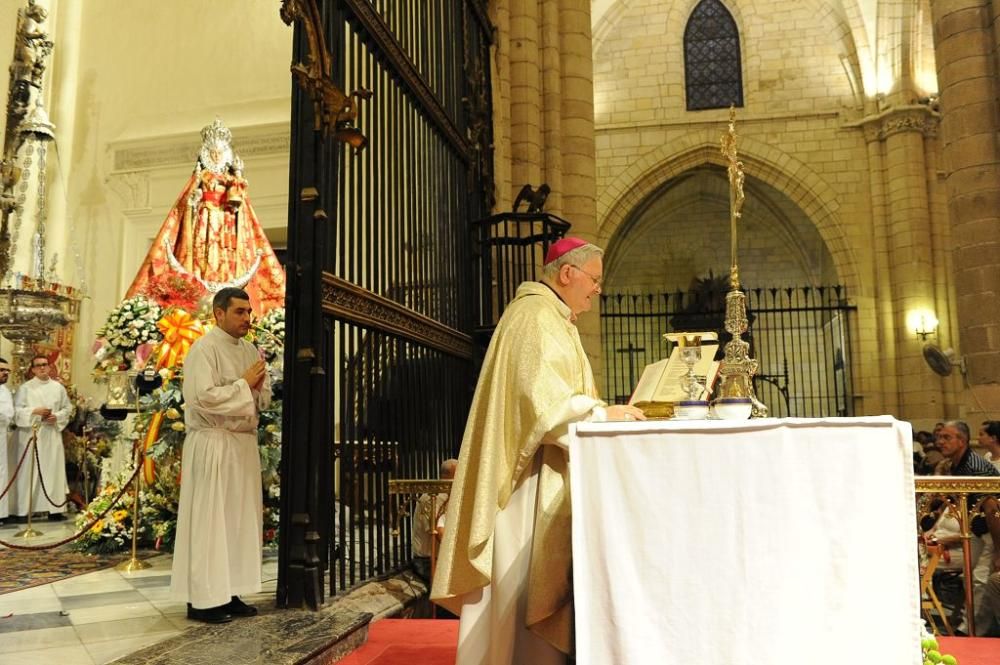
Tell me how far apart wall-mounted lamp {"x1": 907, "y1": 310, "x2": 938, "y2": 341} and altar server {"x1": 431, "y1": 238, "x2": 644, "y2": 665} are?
15832mm

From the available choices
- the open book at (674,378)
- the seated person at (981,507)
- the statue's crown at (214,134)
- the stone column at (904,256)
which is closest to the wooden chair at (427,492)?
the open book at (674,378)

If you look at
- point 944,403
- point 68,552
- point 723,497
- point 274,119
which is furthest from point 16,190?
point 944,403

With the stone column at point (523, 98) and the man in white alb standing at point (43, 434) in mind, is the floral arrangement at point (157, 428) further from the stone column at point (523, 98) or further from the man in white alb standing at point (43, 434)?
the stone column at point (523, 98)

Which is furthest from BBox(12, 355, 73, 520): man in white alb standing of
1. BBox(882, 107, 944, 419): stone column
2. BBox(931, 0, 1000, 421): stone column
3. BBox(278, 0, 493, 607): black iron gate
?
BBox(882, 107, 944, 419): stone column

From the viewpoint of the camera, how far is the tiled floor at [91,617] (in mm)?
3252

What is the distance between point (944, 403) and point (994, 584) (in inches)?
524

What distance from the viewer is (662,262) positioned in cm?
2247

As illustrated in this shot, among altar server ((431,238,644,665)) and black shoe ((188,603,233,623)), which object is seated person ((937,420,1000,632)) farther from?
black shoe ((188,603,233,623))

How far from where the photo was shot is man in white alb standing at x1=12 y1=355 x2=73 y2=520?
840 centimetres

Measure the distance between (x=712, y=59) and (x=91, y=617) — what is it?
19.9m

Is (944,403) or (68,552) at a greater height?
(944,403)

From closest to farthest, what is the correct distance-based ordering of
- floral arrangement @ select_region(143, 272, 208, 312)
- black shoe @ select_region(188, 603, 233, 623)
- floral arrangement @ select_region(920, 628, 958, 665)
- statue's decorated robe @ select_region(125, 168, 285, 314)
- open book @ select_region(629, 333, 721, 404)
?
floral arrangement @ select_region(920, 628, 958, 665), open book @ select_region(629, 333, 721, 404), black shoe @ select_region(188, 603, 233, 623), floral arrangement @ select_region(143, 272, 208, 312), statue's decorated robe @ select_region(125, 168, 285, 314)

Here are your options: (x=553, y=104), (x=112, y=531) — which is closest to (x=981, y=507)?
(x=112, y=531)

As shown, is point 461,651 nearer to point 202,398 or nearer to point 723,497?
point 723,497
